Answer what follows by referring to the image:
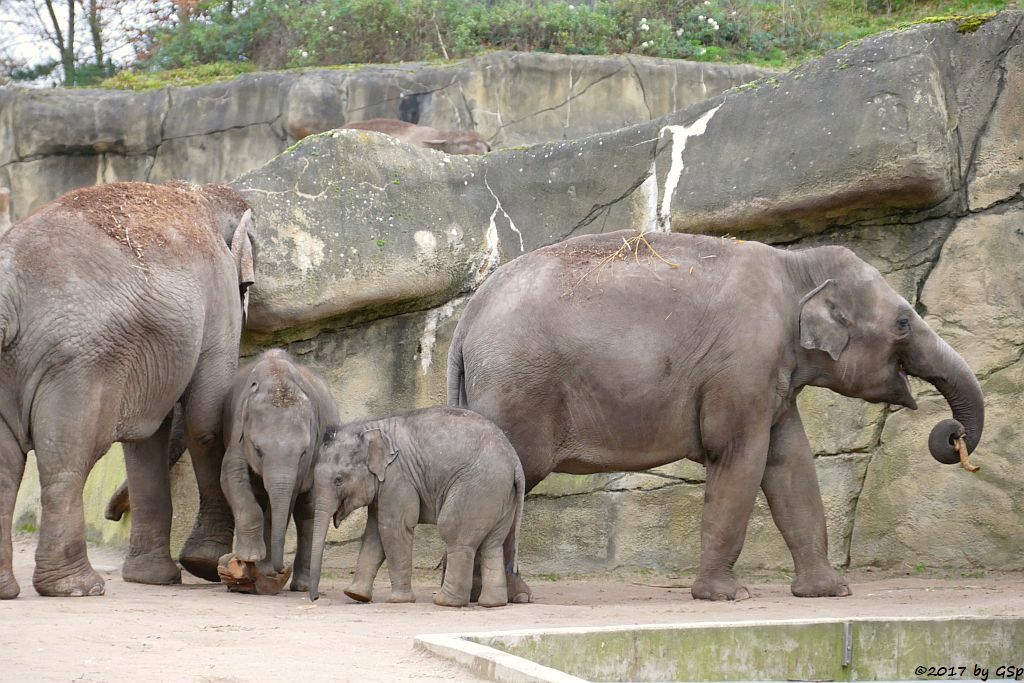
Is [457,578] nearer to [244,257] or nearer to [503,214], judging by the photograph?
[244,257]

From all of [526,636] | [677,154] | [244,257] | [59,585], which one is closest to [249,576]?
[59,585]

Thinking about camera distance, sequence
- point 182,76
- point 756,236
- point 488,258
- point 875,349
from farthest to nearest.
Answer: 1. point 182,76
2. point 488,258
3. point 756,236
4. point 875,349

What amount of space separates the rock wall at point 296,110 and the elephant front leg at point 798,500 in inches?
406

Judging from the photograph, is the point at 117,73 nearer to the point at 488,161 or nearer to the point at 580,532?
the point at 488,161

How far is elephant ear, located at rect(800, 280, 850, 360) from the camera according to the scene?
305 inches

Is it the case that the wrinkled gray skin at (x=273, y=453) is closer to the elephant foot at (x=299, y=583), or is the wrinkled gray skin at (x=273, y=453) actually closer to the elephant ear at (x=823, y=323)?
the elephant foot at (x=299, y=583)

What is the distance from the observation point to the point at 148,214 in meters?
8.24

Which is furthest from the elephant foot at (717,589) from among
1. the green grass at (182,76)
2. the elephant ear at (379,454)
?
the green grass at (182,76)

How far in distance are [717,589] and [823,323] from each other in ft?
4.90

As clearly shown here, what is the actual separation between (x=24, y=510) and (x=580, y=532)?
476 centimetres

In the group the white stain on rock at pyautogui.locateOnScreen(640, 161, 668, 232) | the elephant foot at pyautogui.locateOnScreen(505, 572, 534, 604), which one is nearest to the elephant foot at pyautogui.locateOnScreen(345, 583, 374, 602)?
the elephant foot at pyautogui.locateOnScreen(505, 572, 534, 604)

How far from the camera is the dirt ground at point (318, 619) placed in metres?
5.08

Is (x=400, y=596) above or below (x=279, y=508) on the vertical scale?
below

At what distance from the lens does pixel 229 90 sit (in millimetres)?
19469
